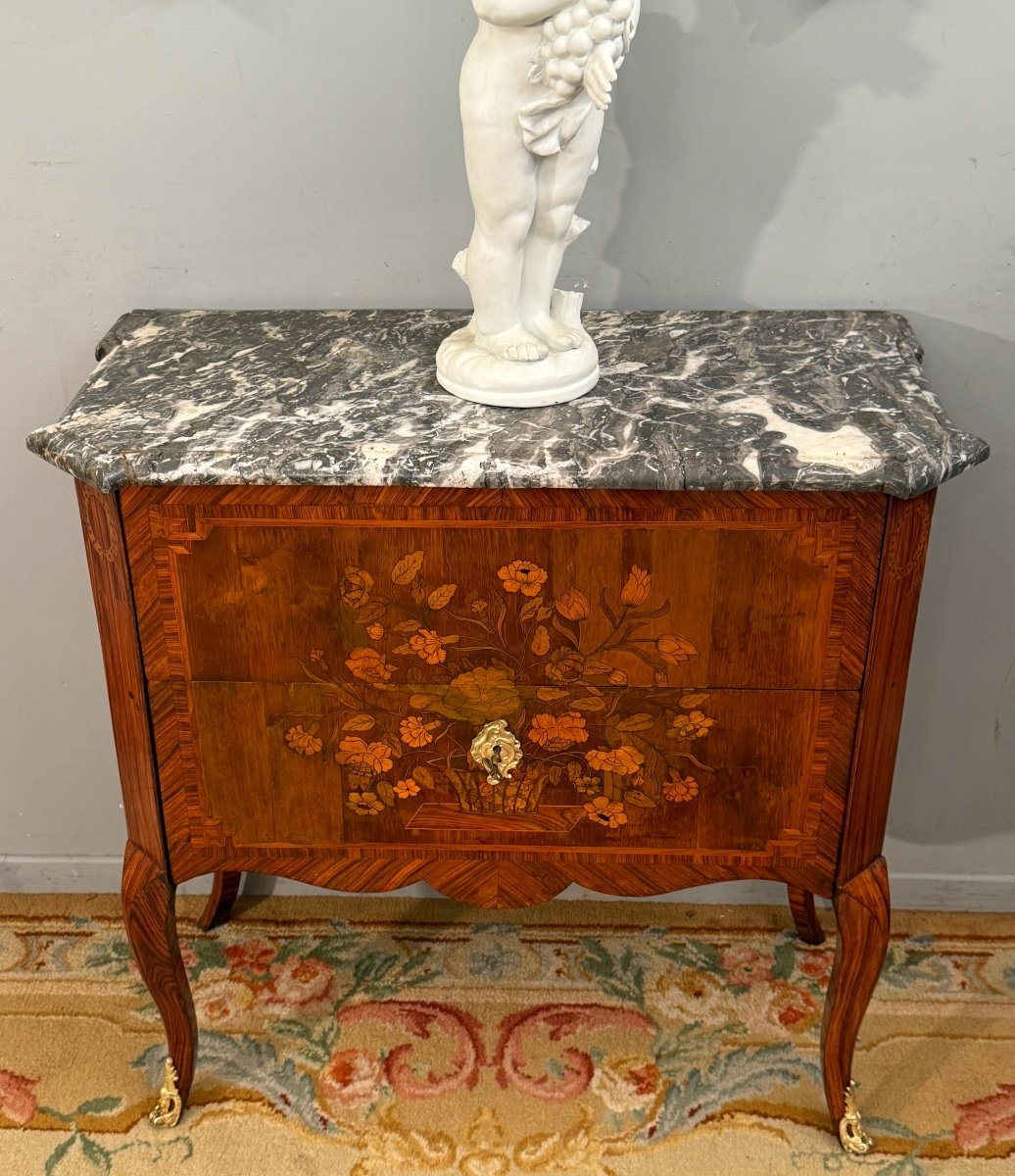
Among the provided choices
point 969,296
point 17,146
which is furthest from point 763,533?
point 17,146

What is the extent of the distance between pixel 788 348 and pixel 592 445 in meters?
0.38

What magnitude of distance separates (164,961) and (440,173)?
1.06 metres

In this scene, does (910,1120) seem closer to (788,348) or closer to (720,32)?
(788,348)

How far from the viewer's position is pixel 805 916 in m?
1.99

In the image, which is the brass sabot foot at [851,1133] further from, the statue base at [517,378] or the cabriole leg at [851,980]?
the statue base at [517,378]

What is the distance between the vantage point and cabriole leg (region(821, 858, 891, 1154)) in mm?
1507

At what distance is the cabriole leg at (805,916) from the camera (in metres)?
1.98

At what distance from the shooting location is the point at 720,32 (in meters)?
1.53

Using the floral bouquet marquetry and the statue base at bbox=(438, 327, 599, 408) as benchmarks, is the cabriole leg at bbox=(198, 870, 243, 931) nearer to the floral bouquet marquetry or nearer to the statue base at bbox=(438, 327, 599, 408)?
the floral bouquet marquetry

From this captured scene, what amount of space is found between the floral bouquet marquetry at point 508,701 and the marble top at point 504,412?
127mm

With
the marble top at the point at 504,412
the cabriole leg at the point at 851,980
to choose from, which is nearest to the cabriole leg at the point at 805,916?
the cabriole leg at the point at 851,980

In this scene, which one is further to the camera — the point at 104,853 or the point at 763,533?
the point at 104,853

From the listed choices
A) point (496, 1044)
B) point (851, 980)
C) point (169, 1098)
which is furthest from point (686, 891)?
point (169, 1098)

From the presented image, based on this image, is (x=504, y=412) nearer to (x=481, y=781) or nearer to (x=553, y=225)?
(x=553, y=225)
